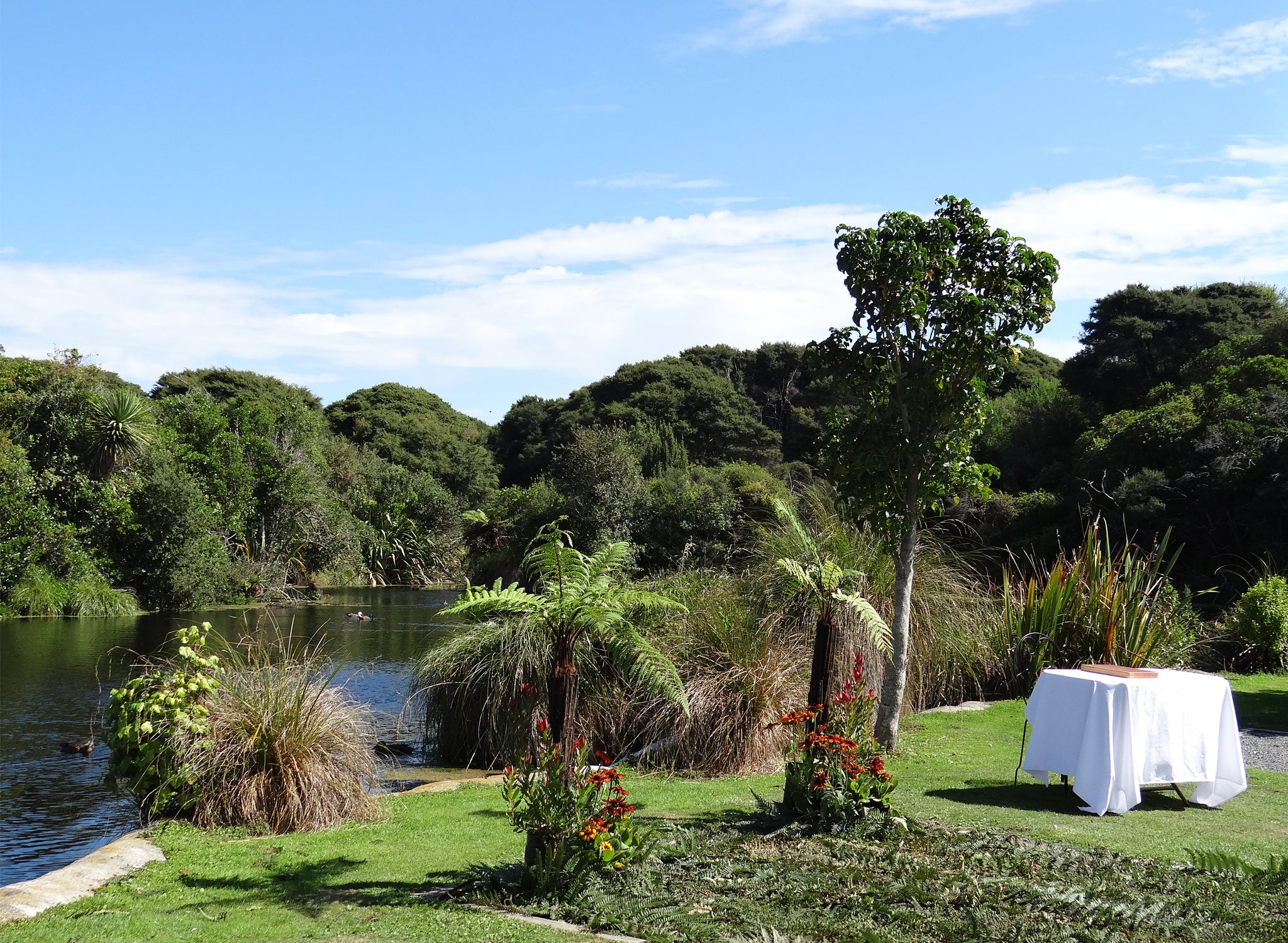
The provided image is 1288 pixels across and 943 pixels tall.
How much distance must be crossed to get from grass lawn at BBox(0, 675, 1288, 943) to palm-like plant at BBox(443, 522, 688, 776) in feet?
3.59

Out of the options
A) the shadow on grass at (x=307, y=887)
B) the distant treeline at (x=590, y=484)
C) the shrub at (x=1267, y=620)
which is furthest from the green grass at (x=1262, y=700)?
the shadow on grass at (x=307, y=887)

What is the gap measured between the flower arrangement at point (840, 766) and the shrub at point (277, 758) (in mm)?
3593

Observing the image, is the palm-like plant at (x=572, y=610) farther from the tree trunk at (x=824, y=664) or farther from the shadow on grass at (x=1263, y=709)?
the shadow on grass at (x=1263, y=709)

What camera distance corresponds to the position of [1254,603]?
1543cm

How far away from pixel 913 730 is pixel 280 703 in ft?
21.6

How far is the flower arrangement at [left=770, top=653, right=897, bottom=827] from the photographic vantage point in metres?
6.58

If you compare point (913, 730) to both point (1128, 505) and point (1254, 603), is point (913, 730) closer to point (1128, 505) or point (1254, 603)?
point (1254, 603)

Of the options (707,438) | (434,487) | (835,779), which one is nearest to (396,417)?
(434,487)

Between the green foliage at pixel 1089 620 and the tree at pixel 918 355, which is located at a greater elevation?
the tree at pixel 918 355

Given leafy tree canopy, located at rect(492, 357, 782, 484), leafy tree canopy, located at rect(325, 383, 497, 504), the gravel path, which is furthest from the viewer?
leafy tree canopy, located at rect(325, 383, 497, 504)

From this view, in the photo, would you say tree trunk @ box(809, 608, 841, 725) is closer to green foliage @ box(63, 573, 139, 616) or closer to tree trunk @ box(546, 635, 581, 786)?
tree trunk @ box(546, 635, 581, 786)

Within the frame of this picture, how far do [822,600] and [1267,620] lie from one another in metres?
10.8

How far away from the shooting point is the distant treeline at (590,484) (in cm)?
2412

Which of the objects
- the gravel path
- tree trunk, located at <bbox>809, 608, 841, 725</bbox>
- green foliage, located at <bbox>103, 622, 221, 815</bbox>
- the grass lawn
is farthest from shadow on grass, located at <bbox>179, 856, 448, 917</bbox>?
the gravel path
